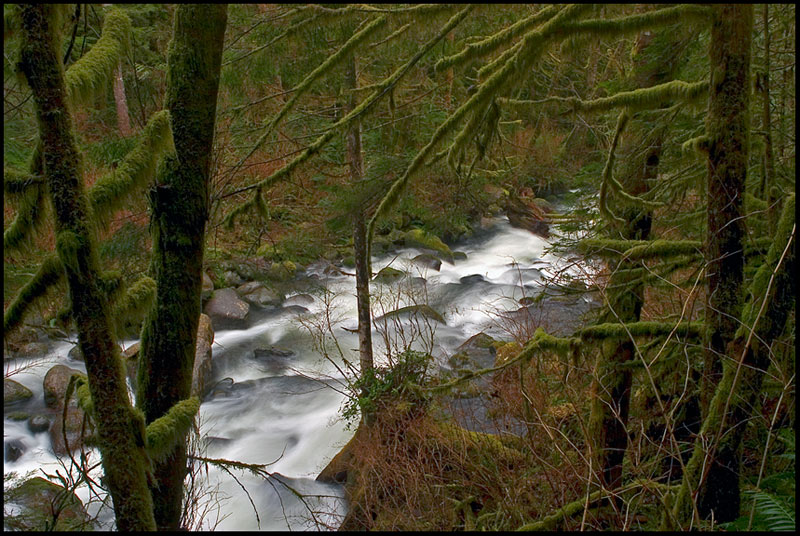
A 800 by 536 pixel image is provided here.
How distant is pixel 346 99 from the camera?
7738 millimetres

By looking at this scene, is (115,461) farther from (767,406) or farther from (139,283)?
(767,406)

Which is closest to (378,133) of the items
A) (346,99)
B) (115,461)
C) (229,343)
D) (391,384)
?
(346,99)

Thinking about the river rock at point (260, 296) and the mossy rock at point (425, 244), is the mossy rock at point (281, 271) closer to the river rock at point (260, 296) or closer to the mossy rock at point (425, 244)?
the river rock at point (260, 296)

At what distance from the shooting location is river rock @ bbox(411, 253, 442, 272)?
14359mm

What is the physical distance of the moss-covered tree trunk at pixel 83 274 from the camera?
1548 mm

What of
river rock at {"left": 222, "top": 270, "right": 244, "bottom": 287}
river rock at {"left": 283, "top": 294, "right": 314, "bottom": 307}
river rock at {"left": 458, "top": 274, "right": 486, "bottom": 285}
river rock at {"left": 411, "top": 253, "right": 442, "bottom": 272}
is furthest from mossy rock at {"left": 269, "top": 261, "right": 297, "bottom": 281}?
river rock at {"left": 458, "top": 274, "right": 486, "bottom": 285}

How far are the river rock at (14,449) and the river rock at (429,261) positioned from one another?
9.27 m

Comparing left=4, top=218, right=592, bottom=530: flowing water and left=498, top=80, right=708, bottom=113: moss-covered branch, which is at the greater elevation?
left=498, top=80, right=708, bottom=113: moss-covered branch

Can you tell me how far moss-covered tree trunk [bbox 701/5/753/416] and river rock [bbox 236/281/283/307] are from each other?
11423mm

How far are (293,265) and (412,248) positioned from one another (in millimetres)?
3595

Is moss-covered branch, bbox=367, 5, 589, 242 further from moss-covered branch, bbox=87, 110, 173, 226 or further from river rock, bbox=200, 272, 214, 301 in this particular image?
river rock, bbox=200, 272, 214, 301

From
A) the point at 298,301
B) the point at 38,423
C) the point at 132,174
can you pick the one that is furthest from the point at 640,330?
the point at 298,301

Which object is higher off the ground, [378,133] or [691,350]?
[378,133]

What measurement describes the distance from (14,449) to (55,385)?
4.08 feet
